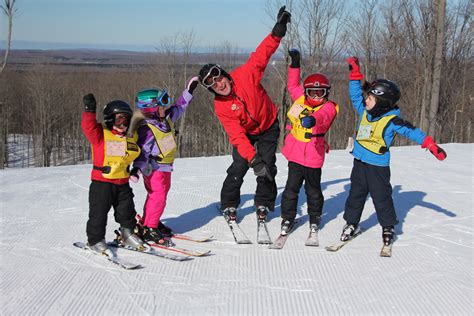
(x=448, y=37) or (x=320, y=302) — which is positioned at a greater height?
(x=448, y=37)

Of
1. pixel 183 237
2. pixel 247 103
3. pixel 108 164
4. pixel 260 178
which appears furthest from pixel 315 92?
pixel 108 164

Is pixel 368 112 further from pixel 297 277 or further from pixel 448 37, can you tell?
pixel 448 37

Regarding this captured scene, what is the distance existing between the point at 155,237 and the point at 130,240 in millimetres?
235

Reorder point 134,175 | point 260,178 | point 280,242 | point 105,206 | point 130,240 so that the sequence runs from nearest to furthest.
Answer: point 105,206 < point 134,175 < point 130,240 < point 280,242 < point 260,178

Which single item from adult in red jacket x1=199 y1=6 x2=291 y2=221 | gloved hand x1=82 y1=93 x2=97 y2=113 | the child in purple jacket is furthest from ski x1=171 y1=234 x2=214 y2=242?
gloved hand x1=82 y1=93 x2=97 y2=113

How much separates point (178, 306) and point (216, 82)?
207 cm

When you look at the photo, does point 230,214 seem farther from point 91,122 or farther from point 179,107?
point 91,122

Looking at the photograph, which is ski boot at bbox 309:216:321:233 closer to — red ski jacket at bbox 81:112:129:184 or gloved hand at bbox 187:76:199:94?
gloved hand at bbox 187:76:199:94

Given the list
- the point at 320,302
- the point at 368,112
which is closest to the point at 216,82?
the point at 368,112

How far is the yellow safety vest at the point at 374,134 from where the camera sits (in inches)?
159

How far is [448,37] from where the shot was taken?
20.8 metres

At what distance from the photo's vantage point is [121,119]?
12.3ft

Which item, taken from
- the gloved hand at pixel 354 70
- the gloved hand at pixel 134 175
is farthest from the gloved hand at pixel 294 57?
the gloved hand at pixel 134 175

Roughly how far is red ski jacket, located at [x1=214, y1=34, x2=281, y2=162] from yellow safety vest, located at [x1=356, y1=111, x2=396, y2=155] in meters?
0.96
